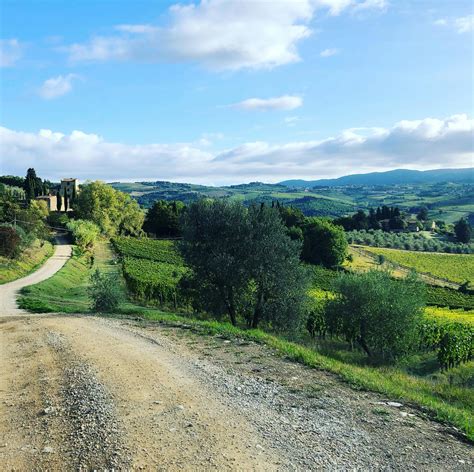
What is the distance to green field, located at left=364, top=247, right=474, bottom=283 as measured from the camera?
93500 millimetres

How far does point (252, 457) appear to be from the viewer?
7.80 m

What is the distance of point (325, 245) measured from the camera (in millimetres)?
103375

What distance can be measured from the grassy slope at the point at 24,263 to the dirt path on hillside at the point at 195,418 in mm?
33779

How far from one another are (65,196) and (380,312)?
11633 cm

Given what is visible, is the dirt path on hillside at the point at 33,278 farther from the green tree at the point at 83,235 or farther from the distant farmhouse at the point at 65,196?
the distant farmhouse at the point at 65,196

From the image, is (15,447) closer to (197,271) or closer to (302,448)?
(302,448)

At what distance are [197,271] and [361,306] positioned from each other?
11.8 metres

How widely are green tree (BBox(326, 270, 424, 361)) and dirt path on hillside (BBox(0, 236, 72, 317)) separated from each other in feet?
71.3

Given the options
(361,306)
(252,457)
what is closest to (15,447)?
(252,457)

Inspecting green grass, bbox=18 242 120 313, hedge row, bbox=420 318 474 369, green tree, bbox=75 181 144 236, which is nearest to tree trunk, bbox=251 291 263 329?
green grass, bbox=18 242 120 313

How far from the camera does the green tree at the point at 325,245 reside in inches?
4063

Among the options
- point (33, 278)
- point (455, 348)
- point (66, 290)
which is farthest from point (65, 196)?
point (455, 348)

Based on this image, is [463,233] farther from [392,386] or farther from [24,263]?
[392,386]

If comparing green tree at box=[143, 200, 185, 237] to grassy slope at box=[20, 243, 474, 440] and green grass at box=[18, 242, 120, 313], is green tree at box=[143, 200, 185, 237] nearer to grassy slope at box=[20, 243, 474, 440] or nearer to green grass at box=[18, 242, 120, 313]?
green grass at box=[18, 242, 120, 313]
